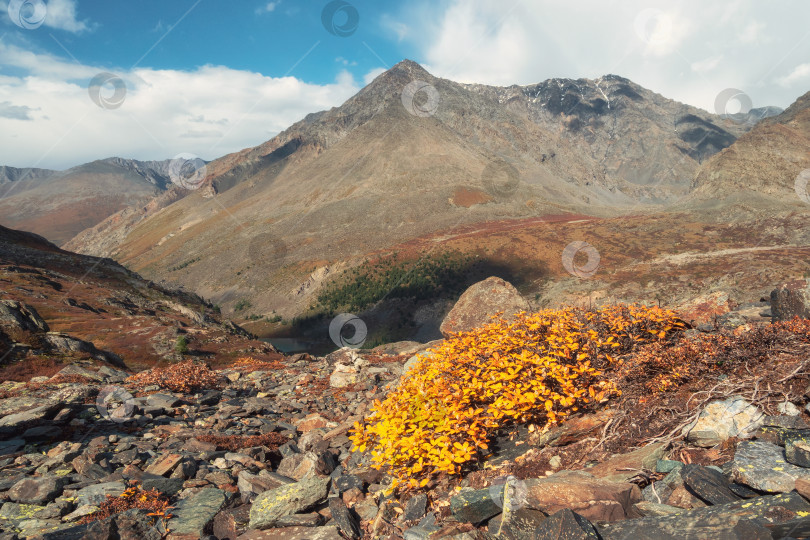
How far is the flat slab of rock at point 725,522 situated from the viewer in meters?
2.83

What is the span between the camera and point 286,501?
5613 millimetres

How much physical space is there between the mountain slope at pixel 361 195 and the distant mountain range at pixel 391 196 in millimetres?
535

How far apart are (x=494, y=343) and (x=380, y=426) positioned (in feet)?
7.38

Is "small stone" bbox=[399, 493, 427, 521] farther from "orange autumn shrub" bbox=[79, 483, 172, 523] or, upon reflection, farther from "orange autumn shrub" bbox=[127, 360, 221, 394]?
"orange autumn shrub" bbox=[127, 360, 221, 394]

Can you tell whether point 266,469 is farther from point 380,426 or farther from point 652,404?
point 652,404

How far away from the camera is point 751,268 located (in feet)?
122

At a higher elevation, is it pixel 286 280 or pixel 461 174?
pixel 461 174

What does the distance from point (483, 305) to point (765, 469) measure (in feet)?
39.7

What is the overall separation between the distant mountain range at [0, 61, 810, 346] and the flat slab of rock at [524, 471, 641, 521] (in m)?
43.2

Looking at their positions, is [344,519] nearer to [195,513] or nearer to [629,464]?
[195,513]

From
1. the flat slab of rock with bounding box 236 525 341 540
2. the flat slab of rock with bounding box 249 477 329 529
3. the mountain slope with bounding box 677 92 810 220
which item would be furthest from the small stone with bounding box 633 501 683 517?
the mountain slope with bounding box 677 92 810 220

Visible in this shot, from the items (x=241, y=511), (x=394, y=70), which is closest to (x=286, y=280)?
(x=241, y=511)

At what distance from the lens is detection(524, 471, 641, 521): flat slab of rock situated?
3783 mm

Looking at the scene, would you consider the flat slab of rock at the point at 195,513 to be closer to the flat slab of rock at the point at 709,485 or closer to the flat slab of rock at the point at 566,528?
the flat slab of rock at the point at 566,528
